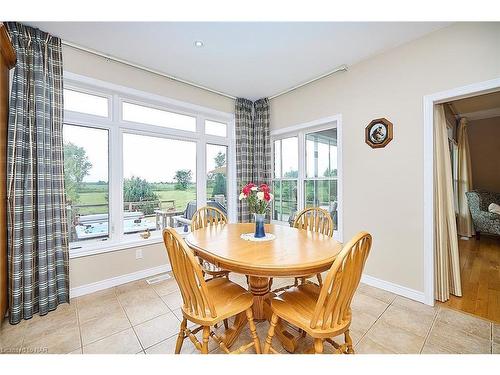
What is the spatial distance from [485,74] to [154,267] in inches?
154

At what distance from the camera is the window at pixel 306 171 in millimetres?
3107

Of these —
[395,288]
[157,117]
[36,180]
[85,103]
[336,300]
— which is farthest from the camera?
[157,117]

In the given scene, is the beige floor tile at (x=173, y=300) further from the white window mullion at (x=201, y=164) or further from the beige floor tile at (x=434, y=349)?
the beige floor tile at (x=434, y=349)

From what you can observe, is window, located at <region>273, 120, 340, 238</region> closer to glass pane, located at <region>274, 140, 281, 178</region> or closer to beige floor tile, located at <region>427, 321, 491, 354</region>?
glass pane, located at <region>274, 140, 281, 178</region>

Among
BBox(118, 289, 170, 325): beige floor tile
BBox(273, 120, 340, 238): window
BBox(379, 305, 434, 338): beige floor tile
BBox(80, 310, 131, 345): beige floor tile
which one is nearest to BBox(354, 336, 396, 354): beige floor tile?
BBox(379, 305, 434, 338): beige floor tile

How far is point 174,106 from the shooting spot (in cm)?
308

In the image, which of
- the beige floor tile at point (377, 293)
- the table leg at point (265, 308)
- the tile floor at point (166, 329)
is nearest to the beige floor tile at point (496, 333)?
the tile floor at point (166, 329)

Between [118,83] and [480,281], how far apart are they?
15.6 ft

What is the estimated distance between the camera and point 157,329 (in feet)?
5.83

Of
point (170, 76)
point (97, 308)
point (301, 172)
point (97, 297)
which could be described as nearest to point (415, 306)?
point (301, 172)

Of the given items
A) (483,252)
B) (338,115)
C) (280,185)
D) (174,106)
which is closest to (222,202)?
(280,185)

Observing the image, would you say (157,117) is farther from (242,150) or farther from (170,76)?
(242,150)

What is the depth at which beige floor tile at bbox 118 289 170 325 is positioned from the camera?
195 cm

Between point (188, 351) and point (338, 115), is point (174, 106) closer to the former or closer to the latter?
point (338, 115)
